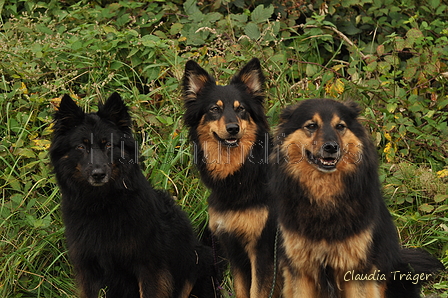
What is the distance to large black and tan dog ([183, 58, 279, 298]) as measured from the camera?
175 inches

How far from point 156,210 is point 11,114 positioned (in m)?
2.67

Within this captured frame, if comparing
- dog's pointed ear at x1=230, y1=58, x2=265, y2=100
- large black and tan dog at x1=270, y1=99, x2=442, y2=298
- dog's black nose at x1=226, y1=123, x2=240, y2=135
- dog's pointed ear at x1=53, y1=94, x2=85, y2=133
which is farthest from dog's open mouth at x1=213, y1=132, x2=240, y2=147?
dog's pointed ear at x1=53, y1=94, x2=85, y2=133

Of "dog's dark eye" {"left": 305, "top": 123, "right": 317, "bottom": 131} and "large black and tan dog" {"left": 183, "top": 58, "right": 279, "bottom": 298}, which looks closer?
"dog's dark eye" {"left": 305, "top": 123, "right": 317, "bottom": 131}

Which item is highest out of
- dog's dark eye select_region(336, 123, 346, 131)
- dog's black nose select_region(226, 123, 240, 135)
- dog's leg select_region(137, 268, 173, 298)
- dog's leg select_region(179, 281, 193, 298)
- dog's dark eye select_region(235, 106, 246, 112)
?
dog's dark eye select_region(336, 123, 346, 131)

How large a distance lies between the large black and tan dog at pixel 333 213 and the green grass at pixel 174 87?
1454mm

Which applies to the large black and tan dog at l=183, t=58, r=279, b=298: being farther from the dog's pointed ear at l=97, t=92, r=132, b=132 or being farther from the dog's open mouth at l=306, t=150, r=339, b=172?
the dog's open mouth at l=306, t=150, r=339, b=172

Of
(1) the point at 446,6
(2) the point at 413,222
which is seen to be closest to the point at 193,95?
(2) the point at 413,222

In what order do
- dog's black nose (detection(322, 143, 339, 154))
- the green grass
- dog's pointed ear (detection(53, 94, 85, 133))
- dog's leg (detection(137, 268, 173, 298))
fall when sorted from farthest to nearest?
Result: the green grass, dog's leg (detection(137, 268, 173, 298)), dog's pointed ear (detection(53, 94, 85, 133)), dog's black nose (detection(322, 143, 339, 154))

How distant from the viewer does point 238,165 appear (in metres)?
4.64

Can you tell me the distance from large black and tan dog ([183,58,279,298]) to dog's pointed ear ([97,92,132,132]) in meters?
0.62

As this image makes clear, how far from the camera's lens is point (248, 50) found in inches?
263

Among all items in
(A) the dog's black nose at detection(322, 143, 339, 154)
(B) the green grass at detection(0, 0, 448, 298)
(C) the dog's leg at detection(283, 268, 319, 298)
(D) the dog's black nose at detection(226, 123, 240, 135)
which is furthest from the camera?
(B) the green grass at detection(0, 0, 448, 298)

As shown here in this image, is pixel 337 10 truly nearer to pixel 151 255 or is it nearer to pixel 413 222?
pixel 413 222

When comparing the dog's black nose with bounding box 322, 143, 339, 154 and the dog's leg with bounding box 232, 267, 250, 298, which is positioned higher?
the dog's black nose with bounding box 322, 143, 339, 154
